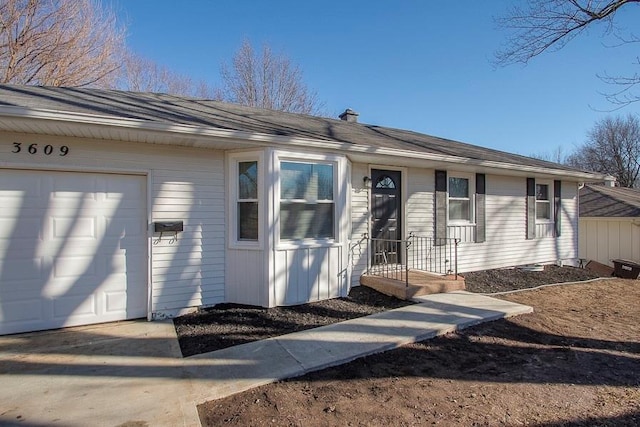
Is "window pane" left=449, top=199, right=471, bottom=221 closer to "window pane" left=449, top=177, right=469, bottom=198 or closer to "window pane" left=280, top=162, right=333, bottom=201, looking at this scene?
"window pane" left=449, top=177, right=469, bottom=198

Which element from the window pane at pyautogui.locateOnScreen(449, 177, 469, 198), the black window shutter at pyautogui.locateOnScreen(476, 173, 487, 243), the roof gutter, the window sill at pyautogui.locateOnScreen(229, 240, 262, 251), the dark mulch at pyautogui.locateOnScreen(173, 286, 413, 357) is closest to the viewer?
the roof gutter

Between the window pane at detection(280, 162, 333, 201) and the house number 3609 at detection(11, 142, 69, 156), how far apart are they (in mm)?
2939

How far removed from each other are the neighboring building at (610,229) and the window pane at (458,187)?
7.91 m

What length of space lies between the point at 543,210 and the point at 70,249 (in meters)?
11.1

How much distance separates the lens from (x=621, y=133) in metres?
33.4

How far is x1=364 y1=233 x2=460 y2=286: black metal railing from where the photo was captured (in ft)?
24.1

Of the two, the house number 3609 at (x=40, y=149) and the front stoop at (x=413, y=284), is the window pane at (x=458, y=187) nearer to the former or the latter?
the front stoop at (x=413, y=284)

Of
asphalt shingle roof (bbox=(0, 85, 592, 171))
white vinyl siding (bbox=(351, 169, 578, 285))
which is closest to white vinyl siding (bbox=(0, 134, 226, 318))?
asphalt shingle roof (bbox=(0, 85, 592, 171))

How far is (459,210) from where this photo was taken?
8.73 meters

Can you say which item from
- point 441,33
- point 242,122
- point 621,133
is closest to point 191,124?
point 242,122

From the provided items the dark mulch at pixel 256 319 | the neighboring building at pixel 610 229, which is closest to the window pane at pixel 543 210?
the neighboring building at pixel 610 229

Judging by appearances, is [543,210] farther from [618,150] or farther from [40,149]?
[618,150]

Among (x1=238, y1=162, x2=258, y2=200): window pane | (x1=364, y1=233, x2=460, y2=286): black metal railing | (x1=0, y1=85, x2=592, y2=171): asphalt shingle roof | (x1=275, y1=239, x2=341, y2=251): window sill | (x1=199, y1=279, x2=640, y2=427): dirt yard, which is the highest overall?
(x1=0, y1=85, x2=592, y2=171): asphalt shingle roof

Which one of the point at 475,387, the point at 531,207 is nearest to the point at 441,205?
the point at 531,207
